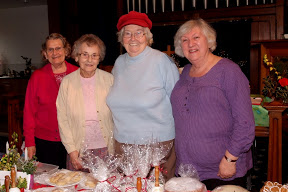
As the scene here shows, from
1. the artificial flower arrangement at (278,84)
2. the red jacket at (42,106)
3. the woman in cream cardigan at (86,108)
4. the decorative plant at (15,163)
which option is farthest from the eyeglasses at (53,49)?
the artificial flower arrangement at (278,84)

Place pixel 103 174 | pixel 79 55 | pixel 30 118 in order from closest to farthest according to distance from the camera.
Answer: pixel 103 174 < pixel 79 55 < pixel 30 118

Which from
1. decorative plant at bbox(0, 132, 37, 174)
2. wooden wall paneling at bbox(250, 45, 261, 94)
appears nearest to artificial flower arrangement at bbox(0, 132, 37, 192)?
decorative plant at bbox(0, 132, 37, 174)

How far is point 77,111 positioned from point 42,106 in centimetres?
48

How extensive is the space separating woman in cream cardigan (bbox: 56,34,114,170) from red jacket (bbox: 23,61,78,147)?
0.25 meters

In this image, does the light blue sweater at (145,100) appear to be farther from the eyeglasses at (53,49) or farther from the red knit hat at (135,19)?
the eyeglasses at (53,49)

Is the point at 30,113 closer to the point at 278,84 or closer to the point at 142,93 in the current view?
the point at 142,93

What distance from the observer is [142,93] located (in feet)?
6.81

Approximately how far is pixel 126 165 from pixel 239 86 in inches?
29.4

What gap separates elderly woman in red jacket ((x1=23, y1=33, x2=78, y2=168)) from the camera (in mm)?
2555

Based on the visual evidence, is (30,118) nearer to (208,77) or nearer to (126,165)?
(126,165)

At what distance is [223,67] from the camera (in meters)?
1.82

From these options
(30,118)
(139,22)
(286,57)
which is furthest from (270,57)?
(30,118)

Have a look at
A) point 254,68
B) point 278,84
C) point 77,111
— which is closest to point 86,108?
point 77,111

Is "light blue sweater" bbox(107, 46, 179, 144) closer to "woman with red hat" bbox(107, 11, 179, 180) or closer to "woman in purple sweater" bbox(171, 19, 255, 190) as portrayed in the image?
"woman with red hat" bbox(107, 11, 179, 180)
